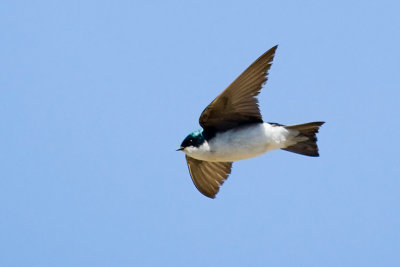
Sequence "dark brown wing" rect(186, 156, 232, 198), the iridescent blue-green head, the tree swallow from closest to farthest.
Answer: the tree swallow, the iridescent blue-green head, "dark brown wing" rect(186, 156, 232, 198)

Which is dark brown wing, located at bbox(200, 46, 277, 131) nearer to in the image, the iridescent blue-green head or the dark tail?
the iridescent blue-green head

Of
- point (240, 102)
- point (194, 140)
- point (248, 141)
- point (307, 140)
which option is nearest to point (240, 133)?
point (248, 141)

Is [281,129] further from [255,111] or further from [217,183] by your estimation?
[217,183]

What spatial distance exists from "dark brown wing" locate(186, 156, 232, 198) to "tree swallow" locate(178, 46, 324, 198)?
0.55 meters

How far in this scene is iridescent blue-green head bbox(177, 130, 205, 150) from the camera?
470 cm

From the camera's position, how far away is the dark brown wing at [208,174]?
5.27m

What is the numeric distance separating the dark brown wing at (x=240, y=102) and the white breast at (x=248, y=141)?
0.23 feet

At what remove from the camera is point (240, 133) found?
4.61 m

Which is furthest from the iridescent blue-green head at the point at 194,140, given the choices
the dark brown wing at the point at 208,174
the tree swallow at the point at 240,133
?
the dark brown wing at the point at 208,174

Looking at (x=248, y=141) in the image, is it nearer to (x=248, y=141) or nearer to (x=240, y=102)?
(x=248, y=141)

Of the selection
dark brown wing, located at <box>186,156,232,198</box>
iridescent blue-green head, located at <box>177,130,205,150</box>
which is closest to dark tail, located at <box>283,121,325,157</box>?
iridescent blue-green head, located at <box>177,130,205,150</box>

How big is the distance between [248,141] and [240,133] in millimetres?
81

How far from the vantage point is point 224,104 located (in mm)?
4559

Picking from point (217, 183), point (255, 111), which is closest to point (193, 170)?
point (217, 183)
